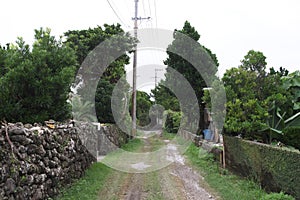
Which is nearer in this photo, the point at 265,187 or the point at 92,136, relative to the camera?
the point at 265,187

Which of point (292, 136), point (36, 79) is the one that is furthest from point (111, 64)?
point (292, 136)

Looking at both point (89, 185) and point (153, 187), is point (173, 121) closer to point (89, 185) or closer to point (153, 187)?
point (153, 187)

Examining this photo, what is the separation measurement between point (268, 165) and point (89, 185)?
4845 millimetres

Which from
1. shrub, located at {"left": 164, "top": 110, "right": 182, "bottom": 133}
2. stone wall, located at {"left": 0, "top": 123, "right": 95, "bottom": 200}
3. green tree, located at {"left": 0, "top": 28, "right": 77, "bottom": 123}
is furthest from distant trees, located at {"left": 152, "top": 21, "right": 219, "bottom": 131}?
stone wall, located at {"left": 0, "top": 123, "right": 95, "bottom": 200}

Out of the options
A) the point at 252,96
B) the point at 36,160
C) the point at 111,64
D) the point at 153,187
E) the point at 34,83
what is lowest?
the point at 153,187

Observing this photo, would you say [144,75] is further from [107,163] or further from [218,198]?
[218,198]

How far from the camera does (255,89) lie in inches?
437

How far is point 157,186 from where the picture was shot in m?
8.81

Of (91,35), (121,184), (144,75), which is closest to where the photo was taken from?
(121,184)

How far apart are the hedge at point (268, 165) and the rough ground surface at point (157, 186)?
139 cm

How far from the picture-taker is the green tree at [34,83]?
10.0 metres

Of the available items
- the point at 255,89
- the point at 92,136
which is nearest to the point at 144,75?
the point at 92,136

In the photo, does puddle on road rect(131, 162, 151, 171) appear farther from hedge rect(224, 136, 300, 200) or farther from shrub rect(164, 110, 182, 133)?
shrub rect(164, 110, 182, 133)

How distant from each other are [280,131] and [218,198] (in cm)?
475
